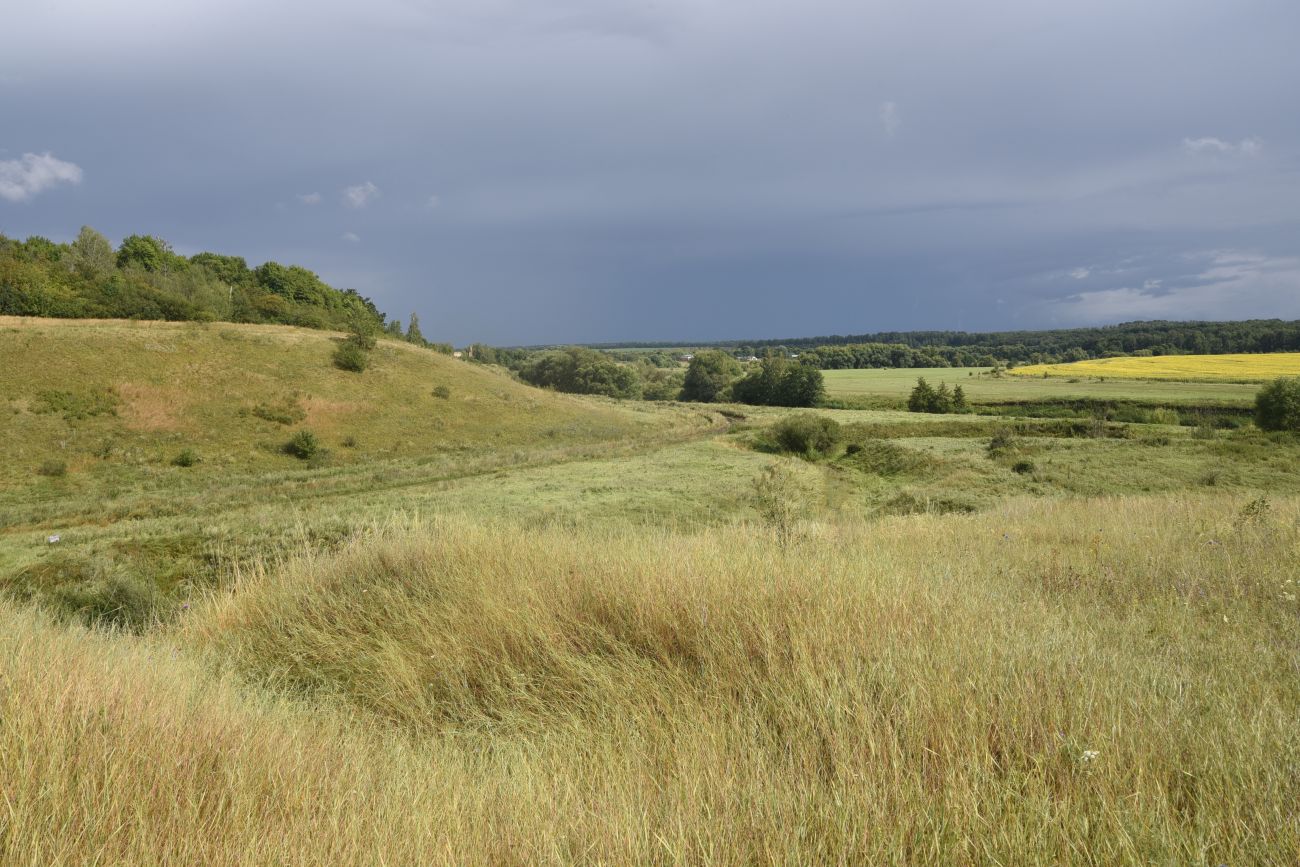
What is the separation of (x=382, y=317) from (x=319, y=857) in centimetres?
13855

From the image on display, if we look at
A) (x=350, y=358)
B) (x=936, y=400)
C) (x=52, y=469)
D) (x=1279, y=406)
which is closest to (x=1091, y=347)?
(x=936, y=400)

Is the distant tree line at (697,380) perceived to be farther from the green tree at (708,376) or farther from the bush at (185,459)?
the bush at (185,459)

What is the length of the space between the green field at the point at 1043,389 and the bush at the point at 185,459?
7533 centimetres

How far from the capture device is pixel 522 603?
485 centimetres

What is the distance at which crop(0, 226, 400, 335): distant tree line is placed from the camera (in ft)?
175

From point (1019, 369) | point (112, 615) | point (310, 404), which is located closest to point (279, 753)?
point (112, 615)

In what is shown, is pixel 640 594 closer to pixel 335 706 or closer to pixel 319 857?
pixel 335 706

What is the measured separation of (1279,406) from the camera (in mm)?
37062

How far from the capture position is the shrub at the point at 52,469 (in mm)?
33128

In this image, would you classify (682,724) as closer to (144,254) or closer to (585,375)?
(585,375)

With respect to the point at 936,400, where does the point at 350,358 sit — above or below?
above

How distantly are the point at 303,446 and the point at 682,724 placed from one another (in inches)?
1777

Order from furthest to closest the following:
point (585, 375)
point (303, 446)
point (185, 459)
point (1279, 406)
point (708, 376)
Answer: point (585, 375), point (708, 376), point (303, 446), point (185, 459), point (1279, 406)

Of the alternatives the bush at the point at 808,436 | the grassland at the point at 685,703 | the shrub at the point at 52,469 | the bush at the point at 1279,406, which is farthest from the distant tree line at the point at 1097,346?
the shrub at the point at 52,469
